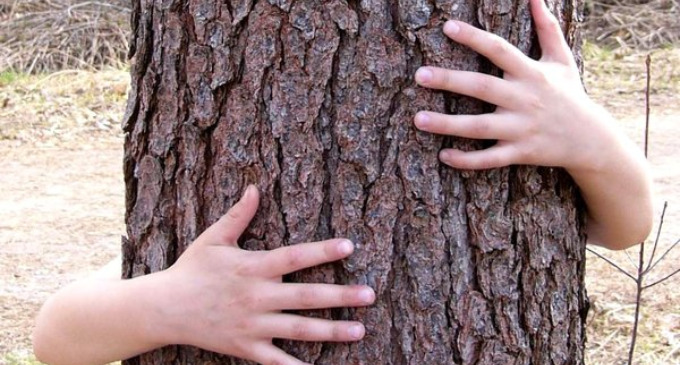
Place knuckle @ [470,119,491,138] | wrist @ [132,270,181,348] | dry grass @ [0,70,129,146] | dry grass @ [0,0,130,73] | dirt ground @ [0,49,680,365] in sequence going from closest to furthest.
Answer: knuckle @ [470,119,491,138] < wrist @ [132,270,181,348] < dirt ground @ [0,49,680,365] < dry grass @ [0,70,129,146] < dry grass @ [0,0,130,73]

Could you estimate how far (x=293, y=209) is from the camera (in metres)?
1.57

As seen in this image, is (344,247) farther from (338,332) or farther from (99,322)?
(99,322)

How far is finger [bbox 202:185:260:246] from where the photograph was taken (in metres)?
1.57

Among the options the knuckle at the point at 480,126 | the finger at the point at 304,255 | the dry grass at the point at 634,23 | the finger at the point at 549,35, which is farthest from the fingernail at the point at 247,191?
the dry grass at the point at 634,23

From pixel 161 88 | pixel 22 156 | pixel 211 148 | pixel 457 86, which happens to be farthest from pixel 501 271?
pixel 22 156

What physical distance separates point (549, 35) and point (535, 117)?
0.14 metres

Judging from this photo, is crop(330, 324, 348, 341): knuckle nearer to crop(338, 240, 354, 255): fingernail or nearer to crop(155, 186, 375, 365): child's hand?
crop(155, 186, 375, 365): child's hand

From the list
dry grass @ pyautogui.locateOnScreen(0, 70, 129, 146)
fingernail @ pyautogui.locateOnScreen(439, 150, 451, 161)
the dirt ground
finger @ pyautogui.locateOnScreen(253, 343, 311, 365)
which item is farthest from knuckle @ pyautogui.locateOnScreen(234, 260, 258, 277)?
dry grass @ pyautogui.locateOnScreen(0, 70, 129, 146)

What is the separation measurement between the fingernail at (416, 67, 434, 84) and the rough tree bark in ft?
0.08

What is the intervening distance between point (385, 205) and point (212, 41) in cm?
36

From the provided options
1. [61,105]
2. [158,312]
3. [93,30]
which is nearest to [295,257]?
[158,312]

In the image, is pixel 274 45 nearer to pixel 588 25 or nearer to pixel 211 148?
pixel 211 148

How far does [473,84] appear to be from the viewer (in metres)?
1.49

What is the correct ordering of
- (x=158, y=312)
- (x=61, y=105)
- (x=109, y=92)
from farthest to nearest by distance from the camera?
(x=109, y=92)
(x=61, y=105)
(x=158, y=312)
